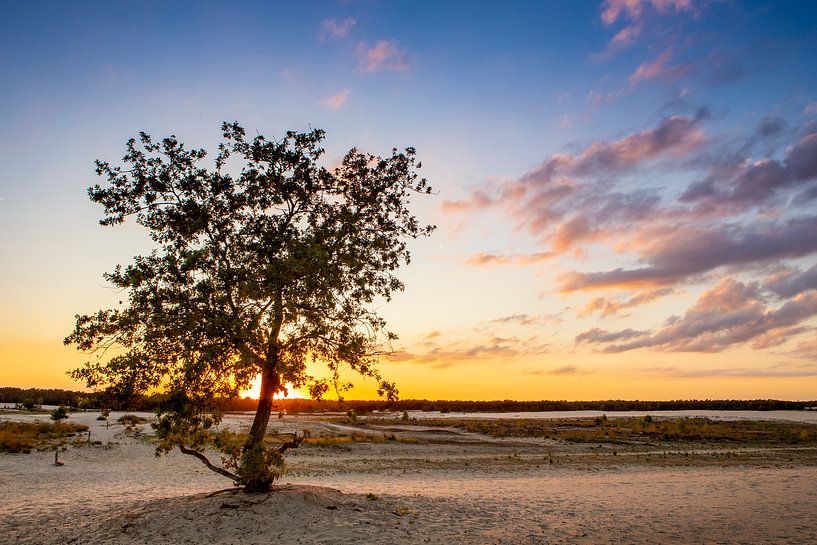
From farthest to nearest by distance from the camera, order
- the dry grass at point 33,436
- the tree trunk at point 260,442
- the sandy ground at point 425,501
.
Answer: the dry grass at point 33,436 < the tree trunk at point 260,442 < the sandy ground at point 425,501

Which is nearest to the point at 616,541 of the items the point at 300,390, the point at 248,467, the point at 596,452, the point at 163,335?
the point at 300,390

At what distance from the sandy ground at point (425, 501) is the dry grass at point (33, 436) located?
238 cm

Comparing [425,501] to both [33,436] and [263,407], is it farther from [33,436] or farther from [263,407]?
[33,436]

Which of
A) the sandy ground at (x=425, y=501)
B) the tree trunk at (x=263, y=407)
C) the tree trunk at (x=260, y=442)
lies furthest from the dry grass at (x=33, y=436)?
the tree trunk at (x=263, y=407)

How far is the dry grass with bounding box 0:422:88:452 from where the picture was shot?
39.1m

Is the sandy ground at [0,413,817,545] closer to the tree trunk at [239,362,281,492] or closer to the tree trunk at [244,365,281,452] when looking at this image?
the tree trunk at [239,362,281,492]

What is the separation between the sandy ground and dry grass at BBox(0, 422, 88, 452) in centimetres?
238

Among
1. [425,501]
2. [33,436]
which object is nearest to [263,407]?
[425,501]

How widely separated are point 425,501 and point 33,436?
4056 cm

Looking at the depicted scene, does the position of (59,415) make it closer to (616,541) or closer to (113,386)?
(113,386)

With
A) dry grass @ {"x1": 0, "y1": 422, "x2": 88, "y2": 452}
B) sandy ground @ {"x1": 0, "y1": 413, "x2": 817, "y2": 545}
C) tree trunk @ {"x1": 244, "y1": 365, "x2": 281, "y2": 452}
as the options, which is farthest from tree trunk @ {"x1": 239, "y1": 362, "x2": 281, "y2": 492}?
dry grass @ {"x1": 0, "y1": 422, "x2": 88, "y2": 452}

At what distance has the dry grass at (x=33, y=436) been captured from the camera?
3909 cm

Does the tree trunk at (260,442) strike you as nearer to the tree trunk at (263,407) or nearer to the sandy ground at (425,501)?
the tree trunk at (263,407)

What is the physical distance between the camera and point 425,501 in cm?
2098
